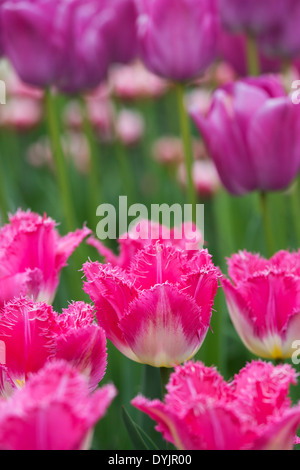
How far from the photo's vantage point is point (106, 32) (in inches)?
38.6

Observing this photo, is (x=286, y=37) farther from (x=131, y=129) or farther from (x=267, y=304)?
(x=131, y=129)

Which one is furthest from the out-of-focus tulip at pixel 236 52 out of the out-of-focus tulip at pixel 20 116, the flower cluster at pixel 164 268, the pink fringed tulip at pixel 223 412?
the pink fringed tulip at pixel 223 412

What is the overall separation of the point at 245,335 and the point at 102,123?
1.53 metres

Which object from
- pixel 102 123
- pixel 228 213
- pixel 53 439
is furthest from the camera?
pixel 102 123

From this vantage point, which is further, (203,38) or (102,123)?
(102,123)

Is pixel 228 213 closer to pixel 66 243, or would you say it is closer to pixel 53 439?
pixel 66 243

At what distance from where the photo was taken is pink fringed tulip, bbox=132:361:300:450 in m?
0.34

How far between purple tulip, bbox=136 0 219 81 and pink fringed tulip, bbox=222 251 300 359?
1.46 feet

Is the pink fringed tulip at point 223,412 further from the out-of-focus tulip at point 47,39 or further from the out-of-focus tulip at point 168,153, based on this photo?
the out-of-focus tulip at point 168,153

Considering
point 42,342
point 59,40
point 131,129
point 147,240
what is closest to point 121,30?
point 59,40

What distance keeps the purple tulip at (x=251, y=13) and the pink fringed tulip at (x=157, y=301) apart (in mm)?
547

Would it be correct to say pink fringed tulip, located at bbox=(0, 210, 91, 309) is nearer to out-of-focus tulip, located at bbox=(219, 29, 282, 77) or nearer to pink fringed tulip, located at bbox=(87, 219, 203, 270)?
pink fringed tulip, located at bbox=(87, 219, 203, 270)

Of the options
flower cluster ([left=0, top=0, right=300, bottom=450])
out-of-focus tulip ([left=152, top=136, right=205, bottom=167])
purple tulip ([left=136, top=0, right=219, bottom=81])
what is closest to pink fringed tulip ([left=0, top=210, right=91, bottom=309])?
flower cluster ([left=0, top=0, right=300, bottom=450])
